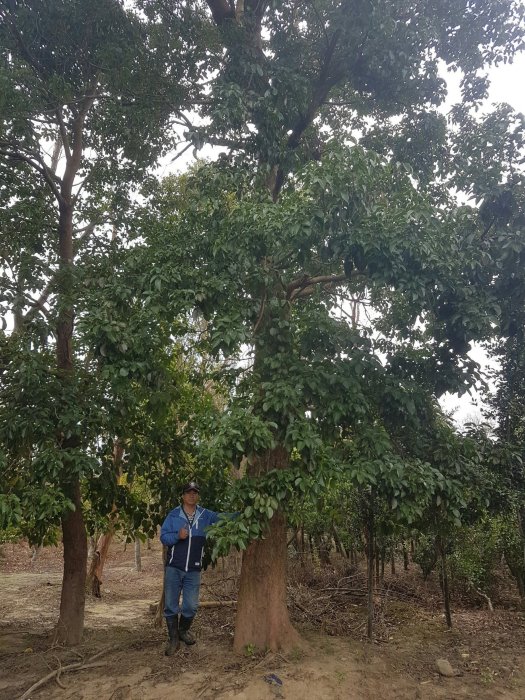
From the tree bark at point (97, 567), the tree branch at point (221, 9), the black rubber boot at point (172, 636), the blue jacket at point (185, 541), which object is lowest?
the tree bark at point (97, 567)

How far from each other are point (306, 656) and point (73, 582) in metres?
3.28

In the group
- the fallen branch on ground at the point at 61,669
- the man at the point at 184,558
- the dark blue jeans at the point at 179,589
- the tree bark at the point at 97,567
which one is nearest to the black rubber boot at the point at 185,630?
the man at the point at 184,558

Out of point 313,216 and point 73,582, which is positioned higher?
point 313,216

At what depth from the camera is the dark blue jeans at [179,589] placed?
19.0ft

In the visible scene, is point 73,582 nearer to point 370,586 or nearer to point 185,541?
point 185,541

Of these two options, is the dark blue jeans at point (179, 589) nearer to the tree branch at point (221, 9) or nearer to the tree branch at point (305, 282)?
the tree branch at point (305, 282)

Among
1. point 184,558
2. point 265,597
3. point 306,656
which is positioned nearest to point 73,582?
point 184,558

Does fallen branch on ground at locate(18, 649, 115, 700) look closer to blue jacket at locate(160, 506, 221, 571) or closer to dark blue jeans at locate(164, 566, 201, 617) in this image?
dark blue jeans at locate(164, 566, 201, 617)

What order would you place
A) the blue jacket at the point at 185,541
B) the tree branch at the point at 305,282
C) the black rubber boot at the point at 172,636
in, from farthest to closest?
the tree branch at the point at 305,282, the black rubber boot at the point at 172,636, the blue jacket at the point at 185,541

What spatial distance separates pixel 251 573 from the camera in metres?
6.16

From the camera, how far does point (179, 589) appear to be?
5852 millimetres

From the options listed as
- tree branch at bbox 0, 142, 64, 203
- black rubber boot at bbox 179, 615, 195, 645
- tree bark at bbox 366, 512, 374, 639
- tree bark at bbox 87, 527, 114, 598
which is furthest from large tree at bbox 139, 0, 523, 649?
tree bark at bbox 87, 527, 114, 598

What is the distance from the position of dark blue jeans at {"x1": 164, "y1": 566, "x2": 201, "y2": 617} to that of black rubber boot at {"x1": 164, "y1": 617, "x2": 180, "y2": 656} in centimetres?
10

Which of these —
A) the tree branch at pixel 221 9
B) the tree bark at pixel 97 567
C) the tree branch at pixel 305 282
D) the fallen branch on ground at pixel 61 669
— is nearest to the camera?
A: the fallen branch on ground at pixel 61 669
